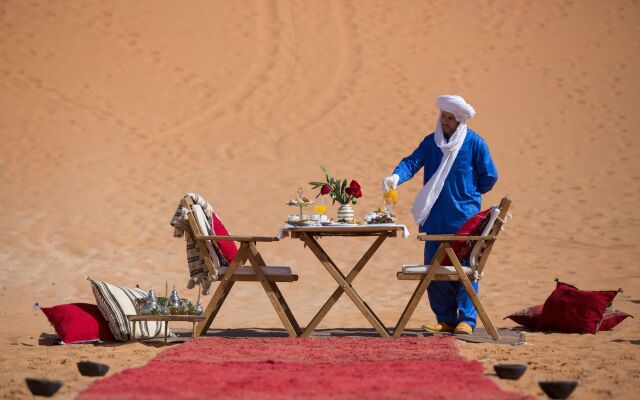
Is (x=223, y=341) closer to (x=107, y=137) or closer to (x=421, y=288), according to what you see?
(x=421, y=288)

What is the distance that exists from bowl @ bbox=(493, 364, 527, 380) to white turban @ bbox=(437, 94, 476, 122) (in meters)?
2.70

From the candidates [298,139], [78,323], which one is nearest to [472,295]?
[78,323]

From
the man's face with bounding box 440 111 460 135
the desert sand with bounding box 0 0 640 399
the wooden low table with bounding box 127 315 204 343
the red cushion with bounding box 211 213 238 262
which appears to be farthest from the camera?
the desert sand with bounding box 0 0 640 399

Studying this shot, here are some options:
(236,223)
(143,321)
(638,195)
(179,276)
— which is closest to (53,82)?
(236,223)

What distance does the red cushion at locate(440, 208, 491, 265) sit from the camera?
771cm

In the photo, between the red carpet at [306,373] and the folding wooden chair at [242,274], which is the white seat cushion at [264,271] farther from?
the red carpet at [306,373]

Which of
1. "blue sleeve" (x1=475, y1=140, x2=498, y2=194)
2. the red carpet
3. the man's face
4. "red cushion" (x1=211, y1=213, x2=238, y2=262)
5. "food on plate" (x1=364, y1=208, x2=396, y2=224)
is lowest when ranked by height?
the red carpet

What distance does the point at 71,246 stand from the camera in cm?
1351

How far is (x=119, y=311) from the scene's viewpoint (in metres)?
7.50

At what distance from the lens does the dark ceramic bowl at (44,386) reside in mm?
5312

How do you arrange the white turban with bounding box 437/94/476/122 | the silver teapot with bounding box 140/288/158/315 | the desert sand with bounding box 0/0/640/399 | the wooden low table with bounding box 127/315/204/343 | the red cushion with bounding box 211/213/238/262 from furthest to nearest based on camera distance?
the desert sand with bounding box 0/0/640/399
the white turban with bounding box 437/94/476/122
the red cushion with bounding box 211/213/238/262
the silver teapot with bounding box 140/288/158/315
the wooden low table with bounding box 127/315/204/343

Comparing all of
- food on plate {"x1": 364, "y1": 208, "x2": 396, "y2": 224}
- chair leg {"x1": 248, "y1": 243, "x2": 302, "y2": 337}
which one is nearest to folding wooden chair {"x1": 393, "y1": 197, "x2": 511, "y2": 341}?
food on plate {"x1": 364, "y1": 208, "x2": 396, "y2": 224}

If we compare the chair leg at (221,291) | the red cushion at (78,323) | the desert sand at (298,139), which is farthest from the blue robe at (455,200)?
the red cushion at (78,323)

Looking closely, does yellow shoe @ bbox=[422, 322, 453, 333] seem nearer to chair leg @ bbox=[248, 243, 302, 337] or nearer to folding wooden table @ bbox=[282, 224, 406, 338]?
folding wooden table @ bbox=[282, 224, 406, 338]
